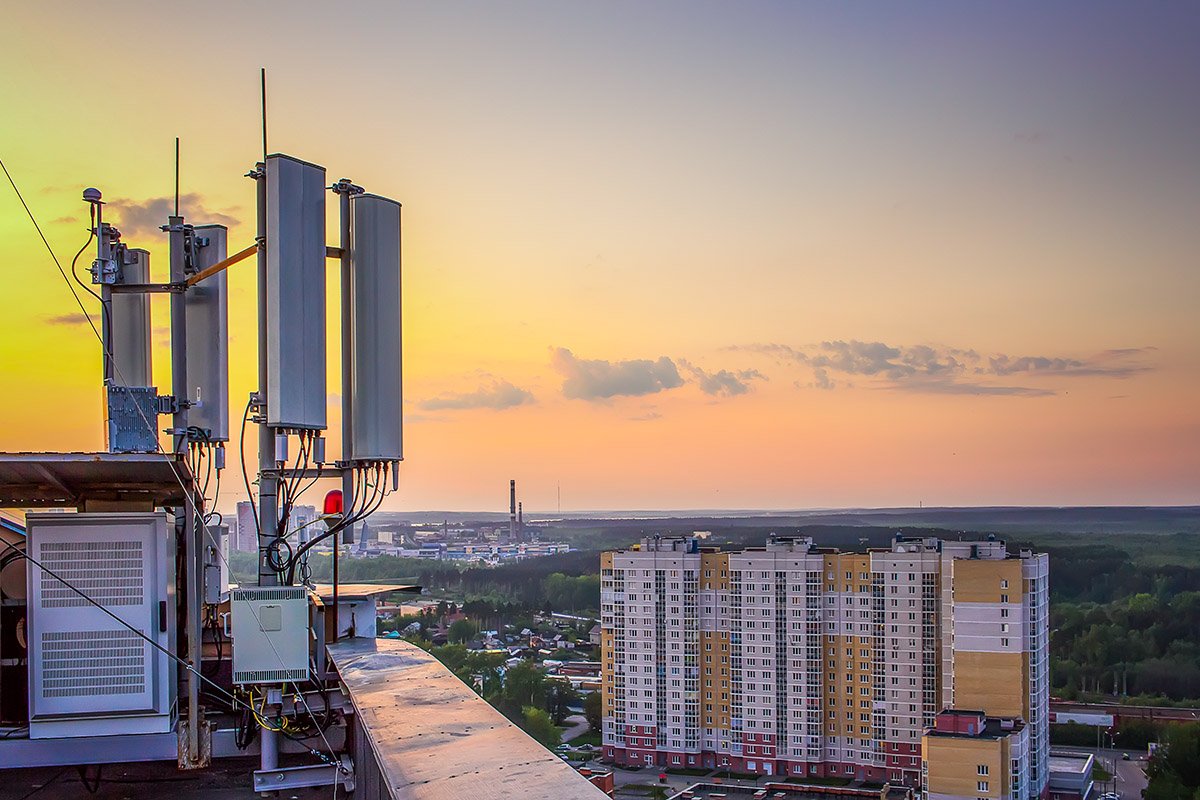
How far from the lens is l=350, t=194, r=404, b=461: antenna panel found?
2234mm

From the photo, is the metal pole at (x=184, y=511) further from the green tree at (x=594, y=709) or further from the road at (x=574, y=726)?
the green tree at (x=594, y=709)

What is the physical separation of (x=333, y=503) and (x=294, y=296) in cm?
50

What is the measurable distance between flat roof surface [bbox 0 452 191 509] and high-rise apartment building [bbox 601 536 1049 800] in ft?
49.5

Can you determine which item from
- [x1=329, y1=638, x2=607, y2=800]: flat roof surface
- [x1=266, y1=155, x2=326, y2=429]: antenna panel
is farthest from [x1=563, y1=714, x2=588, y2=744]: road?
[x1=329, y1=638, x2=607, y2=800]: flat roof surface

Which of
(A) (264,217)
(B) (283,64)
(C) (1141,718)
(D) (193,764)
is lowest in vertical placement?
(C) (1141,718)

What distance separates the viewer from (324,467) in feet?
7.47

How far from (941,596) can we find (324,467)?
16.5 meters

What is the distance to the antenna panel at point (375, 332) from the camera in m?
2.23

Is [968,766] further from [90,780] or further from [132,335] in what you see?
[90,780]

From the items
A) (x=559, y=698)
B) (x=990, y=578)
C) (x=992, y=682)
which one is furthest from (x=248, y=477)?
(x=559, y=698)

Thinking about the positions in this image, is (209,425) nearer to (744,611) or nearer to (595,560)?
(744,611)

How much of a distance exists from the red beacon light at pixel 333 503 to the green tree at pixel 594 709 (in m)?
19.1

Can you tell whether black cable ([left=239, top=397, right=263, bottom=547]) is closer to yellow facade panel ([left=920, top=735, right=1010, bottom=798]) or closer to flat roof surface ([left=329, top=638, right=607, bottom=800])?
flat roof surface ([left=329, top=638, right=607, bottom=800])

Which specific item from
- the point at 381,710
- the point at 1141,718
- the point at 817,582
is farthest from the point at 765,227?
the point at 381,710
